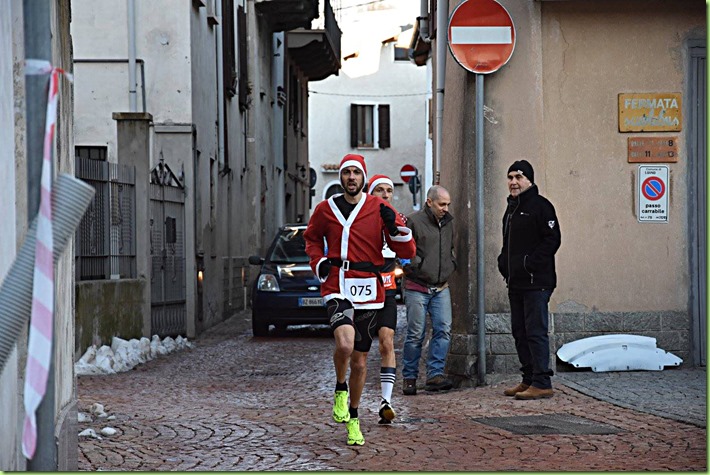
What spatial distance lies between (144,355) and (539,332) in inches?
245

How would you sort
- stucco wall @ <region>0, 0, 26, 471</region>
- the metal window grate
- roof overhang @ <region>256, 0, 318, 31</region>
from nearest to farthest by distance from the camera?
stucco wall @ <region>0, 0, 26, 471</region> → the metal window grate → roof overhang @ <region>256, 0, 318, 31</region>

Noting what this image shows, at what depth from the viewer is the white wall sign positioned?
11859 millimetres

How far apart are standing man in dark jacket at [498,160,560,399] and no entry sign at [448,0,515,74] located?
119cm

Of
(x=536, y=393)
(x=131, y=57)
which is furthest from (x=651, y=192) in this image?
(x=131, y=57)

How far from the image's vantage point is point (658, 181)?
1188 cm

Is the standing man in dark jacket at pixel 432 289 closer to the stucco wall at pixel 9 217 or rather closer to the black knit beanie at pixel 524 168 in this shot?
the black knit beanie at pixel 524 168

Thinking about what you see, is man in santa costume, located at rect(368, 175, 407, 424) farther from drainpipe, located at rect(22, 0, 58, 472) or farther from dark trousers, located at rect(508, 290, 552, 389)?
drainpipe, located at rect(22, 0, 58, 472)

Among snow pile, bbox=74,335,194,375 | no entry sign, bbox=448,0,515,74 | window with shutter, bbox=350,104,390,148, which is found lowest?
snow pile, bbox=74,335,194,375

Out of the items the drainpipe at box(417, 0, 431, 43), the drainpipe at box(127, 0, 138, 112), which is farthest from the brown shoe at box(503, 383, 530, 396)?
the drainpipe at box(417, 0, 431, 43)

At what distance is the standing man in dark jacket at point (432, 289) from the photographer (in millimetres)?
11391

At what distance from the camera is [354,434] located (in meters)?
7.96

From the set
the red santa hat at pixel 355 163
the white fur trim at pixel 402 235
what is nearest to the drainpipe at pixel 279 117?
the red santa hat at pixel 355 163

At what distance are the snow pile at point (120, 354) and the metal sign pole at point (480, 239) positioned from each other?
3.96 m

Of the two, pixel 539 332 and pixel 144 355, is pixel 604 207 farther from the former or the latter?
pixel 144 355
